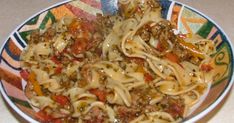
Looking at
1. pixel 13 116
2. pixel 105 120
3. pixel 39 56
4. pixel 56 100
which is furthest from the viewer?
pixel 39 56

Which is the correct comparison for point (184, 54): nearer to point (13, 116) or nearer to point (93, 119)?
point (93, 119)

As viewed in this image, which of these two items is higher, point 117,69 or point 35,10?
point 35,10

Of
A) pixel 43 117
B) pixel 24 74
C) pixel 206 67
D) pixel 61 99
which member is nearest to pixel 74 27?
pixel 24 74

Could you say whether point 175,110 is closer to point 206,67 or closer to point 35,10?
point 206,67

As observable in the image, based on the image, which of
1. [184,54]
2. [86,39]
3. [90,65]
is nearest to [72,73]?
[90,65]

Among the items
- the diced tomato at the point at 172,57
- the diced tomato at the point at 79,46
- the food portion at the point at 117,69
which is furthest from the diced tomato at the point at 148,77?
the diced tomato at the point at 79,46

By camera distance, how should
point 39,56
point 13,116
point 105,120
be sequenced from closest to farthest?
point 105,120 → point 13,116 → point 39,56

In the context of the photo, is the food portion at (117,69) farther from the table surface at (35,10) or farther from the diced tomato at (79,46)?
the table surface at (35,10)
